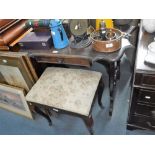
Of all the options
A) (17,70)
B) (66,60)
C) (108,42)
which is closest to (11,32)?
(17,70)

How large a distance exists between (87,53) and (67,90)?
0.32 meters

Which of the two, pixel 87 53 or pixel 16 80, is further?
pixel 16 80

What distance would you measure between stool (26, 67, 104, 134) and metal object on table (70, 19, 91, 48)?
0.24m

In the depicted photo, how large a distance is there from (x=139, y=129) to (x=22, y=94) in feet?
3.53

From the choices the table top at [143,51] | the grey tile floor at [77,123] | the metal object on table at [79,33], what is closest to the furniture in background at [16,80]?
the grey tile floor at [77,123]

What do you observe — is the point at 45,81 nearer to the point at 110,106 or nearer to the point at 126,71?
the point at 110,106

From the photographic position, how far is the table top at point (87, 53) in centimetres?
116

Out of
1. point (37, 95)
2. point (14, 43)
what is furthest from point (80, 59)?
point (14, 43)

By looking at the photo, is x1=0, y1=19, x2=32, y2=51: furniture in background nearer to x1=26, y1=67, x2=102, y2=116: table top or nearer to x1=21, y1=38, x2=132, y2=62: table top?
x1=21, y1=38, x2=132, y2=62: table top

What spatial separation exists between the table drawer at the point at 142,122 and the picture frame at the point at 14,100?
0.97 metres

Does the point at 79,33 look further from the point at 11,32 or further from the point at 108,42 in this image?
the point at 11,32

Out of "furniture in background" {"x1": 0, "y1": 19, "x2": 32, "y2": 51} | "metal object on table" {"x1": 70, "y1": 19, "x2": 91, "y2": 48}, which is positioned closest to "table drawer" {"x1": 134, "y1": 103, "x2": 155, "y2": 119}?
"metal object on table" {"x1": 70, "y1": 19, "x2": 91, "y2": 48}

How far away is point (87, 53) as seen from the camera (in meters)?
1.22

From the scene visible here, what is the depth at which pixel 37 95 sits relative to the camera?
4.33ft
